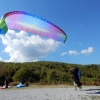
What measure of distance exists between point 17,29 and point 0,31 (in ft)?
4.81

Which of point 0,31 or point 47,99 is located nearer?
point 47,99

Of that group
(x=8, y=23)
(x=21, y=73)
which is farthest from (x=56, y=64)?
(x=8, y=23)

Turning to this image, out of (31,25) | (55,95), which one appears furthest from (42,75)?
(55,95)

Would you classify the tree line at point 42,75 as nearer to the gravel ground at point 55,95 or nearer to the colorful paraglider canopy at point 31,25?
the colorful paraglider canopy at point 31,25

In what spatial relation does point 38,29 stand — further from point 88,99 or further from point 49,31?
point 88,99

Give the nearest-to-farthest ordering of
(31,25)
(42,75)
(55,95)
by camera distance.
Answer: (55,95), (31,25), (42,75)

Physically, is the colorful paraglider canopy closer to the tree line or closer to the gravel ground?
the gravel ground

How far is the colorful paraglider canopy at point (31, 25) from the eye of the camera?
1567 cm

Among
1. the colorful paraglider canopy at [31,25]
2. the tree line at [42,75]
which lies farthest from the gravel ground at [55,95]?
the tree line at [42,75]

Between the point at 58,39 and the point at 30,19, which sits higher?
the point at 30,19

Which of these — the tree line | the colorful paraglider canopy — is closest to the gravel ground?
the colorful paraglider canopy

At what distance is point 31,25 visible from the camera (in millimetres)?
16422

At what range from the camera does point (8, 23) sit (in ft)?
56.1

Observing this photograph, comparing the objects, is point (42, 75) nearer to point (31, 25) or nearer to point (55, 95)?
point (31, 25)
